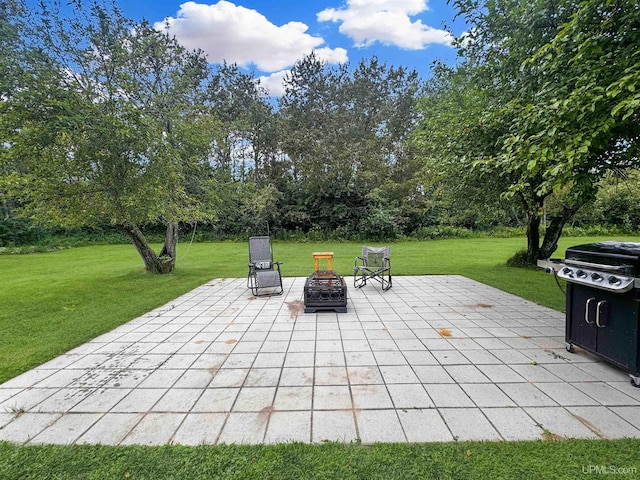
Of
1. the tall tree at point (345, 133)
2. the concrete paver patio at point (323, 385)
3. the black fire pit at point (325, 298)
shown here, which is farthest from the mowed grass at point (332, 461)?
the tall tree at point (345, 133)

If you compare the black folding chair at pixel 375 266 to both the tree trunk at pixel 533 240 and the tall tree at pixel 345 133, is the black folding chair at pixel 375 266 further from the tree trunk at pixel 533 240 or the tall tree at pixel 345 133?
the tall tree at pixel 345 133

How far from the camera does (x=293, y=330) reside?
3652mm

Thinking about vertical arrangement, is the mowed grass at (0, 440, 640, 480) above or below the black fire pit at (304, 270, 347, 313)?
below

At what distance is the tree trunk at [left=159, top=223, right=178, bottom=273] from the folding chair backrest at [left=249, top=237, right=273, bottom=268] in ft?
9.88

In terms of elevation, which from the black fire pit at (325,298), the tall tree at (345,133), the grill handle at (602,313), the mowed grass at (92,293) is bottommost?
the mowed grass at (92,293)

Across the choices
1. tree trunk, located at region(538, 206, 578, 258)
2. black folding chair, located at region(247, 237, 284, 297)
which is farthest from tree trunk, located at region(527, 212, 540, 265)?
black folding chair, located at region(247, 237, 284, 297)

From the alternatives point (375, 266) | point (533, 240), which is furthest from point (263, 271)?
point (533, 240)

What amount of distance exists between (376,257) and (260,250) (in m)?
2.33

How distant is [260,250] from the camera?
6293 mm

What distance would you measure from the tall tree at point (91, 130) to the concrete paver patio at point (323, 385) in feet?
10.5

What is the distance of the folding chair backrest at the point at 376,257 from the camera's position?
6.01 meters

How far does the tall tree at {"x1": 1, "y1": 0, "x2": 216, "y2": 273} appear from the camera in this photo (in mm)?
5039

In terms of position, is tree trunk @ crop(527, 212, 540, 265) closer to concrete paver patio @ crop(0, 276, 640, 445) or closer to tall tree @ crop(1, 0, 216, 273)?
concrete paver patio @ crop(0, 276, 640, 445)

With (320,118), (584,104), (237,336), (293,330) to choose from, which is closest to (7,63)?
(237,336)
